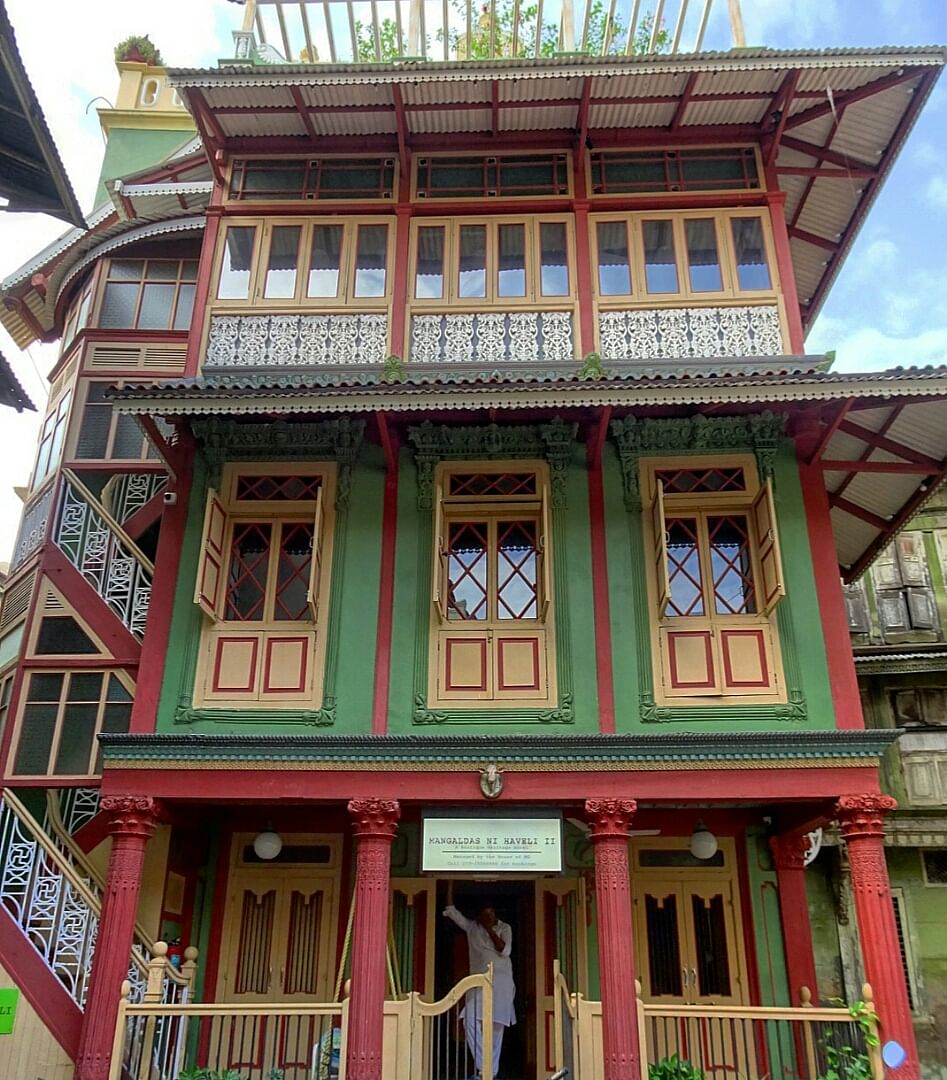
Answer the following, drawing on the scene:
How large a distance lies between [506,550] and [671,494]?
77.6 inches

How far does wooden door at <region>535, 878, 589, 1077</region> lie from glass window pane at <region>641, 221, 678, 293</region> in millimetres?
7312

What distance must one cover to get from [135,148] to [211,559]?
33.7 ft

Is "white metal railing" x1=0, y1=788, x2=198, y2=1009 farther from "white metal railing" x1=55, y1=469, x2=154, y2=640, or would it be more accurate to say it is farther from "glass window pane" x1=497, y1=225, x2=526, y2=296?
"glass window pane" x1=497, y1=225, x2=526, y2=296

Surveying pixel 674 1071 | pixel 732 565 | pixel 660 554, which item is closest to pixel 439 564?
pixel 660 554

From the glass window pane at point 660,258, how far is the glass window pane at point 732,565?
3.06m

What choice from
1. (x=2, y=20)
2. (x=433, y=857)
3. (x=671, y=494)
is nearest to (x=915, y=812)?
(x=671, y=494)

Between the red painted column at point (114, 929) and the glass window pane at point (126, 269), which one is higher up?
the glass window pane at point (126, 269)

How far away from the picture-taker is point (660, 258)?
38.7 feet

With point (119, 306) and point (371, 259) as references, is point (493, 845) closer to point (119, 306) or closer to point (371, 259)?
point (371, 259)

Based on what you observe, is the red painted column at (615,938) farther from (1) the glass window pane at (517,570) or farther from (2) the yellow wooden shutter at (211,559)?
(2) the yellow wooden shutter at (211,559)

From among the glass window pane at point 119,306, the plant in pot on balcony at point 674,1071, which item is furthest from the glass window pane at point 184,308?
the plant in pot on balcony at point 674,1071

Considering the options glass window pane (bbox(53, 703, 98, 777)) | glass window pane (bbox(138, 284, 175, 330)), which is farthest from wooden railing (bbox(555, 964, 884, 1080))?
glass window pane (bbox(138, 284, 175, 330))

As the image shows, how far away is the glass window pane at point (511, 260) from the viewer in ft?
38.5

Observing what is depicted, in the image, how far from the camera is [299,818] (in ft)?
37.5
